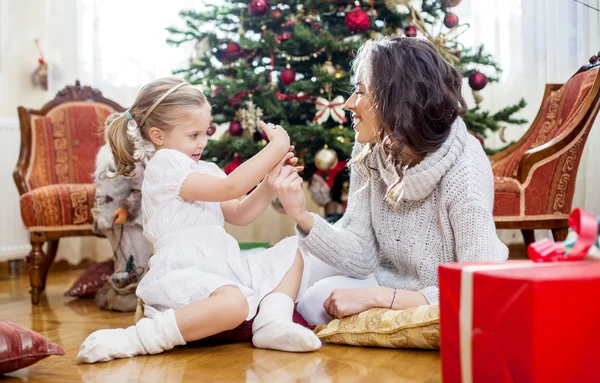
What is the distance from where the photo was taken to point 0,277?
3752 mm

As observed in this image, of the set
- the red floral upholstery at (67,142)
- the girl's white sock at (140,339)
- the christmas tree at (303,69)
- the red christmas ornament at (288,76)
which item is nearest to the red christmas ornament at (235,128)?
the christmas tree at (303,69)

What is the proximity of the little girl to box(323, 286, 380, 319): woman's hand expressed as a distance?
109 millimetres

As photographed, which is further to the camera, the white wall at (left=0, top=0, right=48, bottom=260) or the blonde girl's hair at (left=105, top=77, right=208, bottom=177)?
the white wall at (left=0, top=0, right=48, bottom=260)

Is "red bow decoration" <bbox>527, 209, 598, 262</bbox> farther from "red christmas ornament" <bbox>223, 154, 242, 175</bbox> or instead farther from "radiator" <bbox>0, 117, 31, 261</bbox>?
"radiator" <bbox>0, 117, 31, 261</bbox>

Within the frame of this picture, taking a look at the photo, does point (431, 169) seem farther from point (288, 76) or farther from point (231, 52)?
point (231, 52)

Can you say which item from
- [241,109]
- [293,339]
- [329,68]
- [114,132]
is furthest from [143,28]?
[293,339]

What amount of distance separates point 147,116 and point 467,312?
1.10m

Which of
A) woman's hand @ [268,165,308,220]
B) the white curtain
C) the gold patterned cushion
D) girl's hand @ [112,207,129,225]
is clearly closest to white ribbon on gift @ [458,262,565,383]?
the gold patterned cushion

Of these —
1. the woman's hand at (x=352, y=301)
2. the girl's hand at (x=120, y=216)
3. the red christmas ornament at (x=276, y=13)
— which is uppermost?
the red christmas ornament at (x=276, y=13)

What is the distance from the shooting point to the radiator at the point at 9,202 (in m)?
3.64

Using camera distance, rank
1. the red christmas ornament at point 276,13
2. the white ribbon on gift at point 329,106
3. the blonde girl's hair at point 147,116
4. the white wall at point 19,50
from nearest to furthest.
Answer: the blonde girl's hair at point 147,116 < the white ribbon on gift at point 329,106 < the red christmas ornament at point 276,13 < the white wall at point 19,50

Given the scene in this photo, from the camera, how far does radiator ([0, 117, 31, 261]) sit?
3637 millimetres

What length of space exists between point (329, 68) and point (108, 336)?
167cm

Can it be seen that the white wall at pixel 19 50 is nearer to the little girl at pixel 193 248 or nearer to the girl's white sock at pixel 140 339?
the little girl at pixel 193 248
